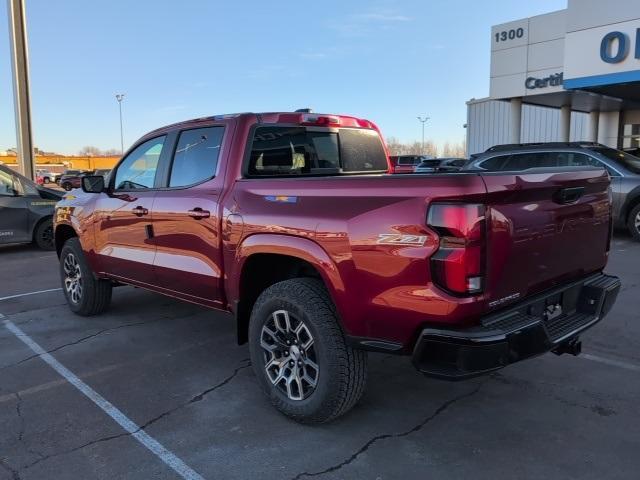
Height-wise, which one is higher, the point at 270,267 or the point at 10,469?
the point at 270,267

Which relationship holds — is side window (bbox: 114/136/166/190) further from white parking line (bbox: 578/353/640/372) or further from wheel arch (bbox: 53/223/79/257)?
white parking line (bbox: 578/353/640/372)

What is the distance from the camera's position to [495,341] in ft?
8.64

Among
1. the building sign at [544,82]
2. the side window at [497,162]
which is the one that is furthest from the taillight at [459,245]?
the building sign at [544,82]

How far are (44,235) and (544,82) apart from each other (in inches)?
773

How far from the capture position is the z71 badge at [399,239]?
268 centimetres

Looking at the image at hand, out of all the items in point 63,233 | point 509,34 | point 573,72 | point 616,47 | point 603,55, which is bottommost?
point 63,233

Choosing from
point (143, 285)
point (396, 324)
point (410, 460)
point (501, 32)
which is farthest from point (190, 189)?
point (501, 32)

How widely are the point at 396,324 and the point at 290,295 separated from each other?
76cm

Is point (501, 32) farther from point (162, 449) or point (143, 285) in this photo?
point (162, 449)

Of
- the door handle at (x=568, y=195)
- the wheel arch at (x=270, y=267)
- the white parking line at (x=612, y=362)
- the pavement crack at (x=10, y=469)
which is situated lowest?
the pavement crack at (x=10, y=469)

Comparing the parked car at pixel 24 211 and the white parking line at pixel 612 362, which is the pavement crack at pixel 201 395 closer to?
the white parking line at pixel 612 362

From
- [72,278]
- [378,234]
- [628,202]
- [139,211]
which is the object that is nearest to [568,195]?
[378,234]

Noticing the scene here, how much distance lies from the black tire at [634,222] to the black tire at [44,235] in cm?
1099

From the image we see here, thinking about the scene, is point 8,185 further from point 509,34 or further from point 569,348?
point 509,34
